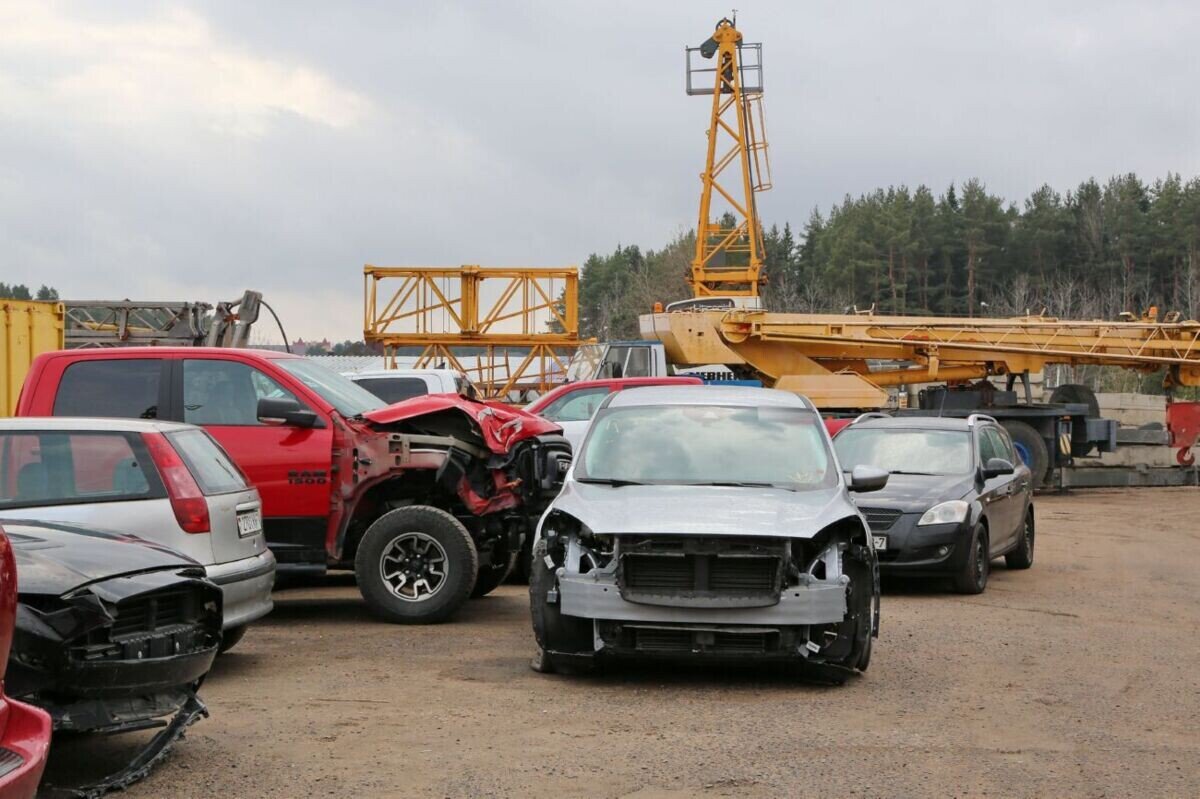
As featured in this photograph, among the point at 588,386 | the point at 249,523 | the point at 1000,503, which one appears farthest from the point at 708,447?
the point at 588,386

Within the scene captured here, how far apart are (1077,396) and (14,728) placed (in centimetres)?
2831

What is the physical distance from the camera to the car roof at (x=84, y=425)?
7.89 m

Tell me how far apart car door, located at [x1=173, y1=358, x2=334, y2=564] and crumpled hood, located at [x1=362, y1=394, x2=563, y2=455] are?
1.60ft

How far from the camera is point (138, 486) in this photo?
8.10 m

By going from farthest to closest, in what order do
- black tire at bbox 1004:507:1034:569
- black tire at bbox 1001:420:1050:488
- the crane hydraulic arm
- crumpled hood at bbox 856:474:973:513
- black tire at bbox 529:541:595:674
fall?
the crane hydraulic arm → black tire at bbox 1001:420:1050:488 → black tire at bbox 1004:507:1034:569 → crumpled hood at bbox 856:474:973:513 → black tire at bbox 529:541:595:674

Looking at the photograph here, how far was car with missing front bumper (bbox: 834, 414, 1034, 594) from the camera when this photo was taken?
514 inches

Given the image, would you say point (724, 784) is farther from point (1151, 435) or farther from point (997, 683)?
point (1151, 435)

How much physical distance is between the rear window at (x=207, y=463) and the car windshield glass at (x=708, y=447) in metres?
2.14

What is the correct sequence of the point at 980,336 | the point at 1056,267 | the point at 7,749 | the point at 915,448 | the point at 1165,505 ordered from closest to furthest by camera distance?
1. the point at 7,749
2. the point at 915,448
3. the point at 1165,505
4. the point at 980,336
5. the point at 1056,267

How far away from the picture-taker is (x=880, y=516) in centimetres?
1322

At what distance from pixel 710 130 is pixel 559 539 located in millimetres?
42219

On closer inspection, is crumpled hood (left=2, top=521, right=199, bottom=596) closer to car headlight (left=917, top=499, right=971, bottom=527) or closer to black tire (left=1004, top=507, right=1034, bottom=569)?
car headlight (left=917, top=499, right=971, bottom=527)

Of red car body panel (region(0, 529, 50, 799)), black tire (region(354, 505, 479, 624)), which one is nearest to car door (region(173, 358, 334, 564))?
black tire (region(354, 505, 479, 624))

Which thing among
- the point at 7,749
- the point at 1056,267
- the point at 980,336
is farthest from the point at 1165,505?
the point at 1056,267
